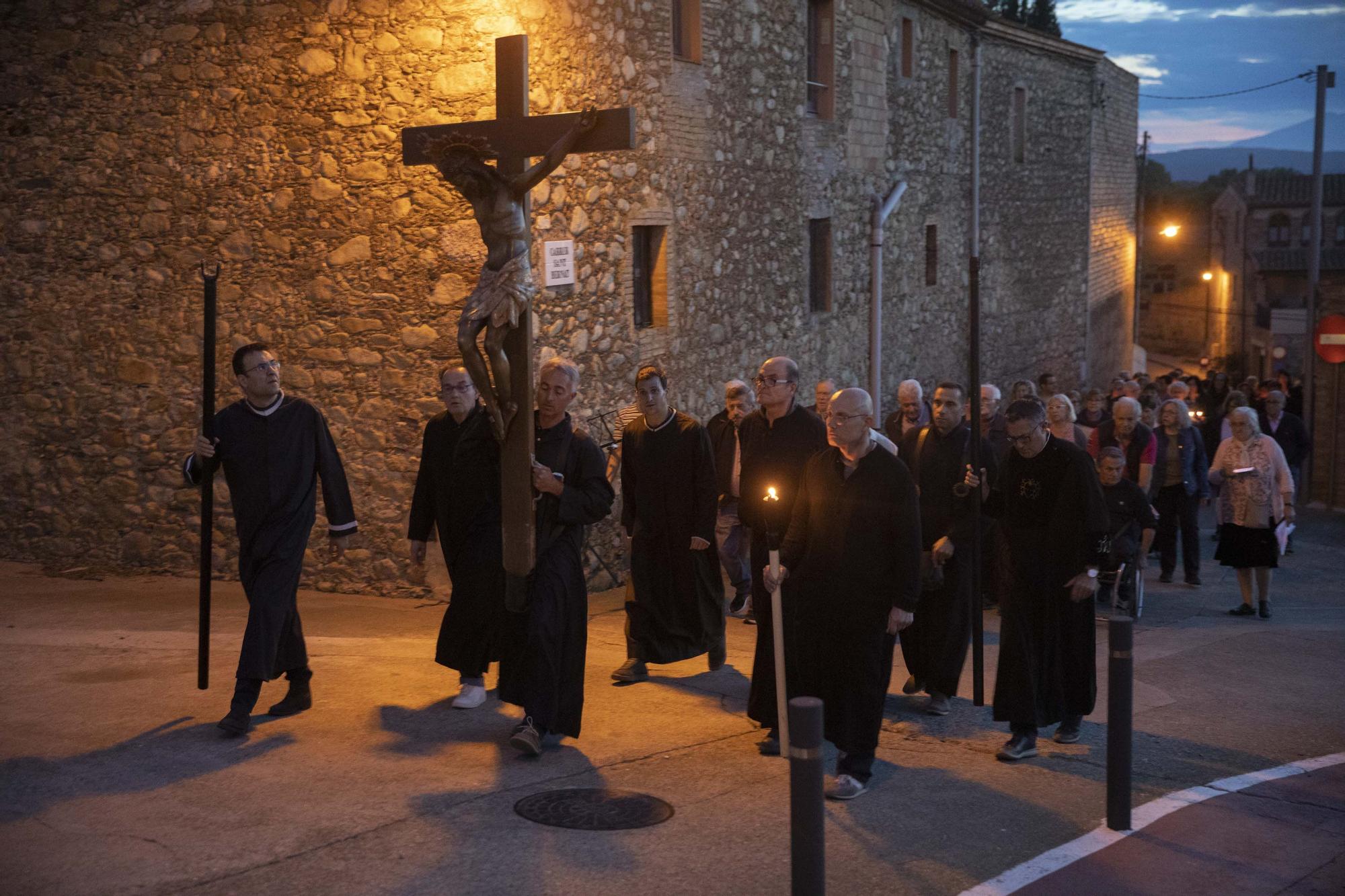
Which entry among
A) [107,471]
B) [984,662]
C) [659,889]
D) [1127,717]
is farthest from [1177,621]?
[107,471]

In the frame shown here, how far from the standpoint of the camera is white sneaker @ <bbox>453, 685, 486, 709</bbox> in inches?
289

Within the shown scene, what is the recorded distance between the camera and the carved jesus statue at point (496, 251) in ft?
20.7

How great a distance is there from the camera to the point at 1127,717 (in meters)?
5.77

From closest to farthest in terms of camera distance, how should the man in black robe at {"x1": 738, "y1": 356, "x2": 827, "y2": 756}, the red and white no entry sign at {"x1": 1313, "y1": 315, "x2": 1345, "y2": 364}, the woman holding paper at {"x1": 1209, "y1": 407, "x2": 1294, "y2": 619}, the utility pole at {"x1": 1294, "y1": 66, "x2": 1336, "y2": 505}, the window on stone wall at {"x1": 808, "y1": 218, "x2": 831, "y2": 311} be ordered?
the man in black robe at {"x1": 738, "y1": 356, "x2": 827, "y2": 756}
the woman holding paper at {"x1": 1209, "y1": 407, "x2": 1294, "y2": 619}
the window on stone wall at {"x1": 808, "y1": 218, "x2": 831, "y2": 311}
the red and white no entry sign at {"x1": 1313, "y1": 315, "x2": 1345, "y2": 364}
the utility pole at {"x1": 1294, "y1": 66, "x2": 1336, "y2": 505}

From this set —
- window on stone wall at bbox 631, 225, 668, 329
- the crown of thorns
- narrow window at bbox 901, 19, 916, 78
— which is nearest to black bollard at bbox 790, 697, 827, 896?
the crown of thorns

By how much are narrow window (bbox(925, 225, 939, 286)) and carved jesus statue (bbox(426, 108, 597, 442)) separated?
1497 centimetres

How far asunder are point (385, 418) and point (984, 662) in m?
4.61

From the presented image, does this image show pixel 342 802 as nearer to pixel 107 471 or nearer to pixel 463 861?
pixel 463 861

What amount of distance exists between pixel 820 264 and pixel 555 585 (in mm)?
10327

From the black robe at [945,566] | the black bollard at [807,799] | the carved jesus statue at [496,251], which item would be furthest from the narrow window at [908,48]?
the black bollard at [807,799]

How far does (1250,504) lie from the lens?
442 inches

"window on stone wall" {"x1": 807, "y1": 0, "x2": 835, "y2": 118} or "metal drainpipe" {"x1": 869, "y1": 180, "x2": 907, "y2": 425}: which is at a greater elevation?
"window on stone wall" {"x1": 807, "y1": 0, "x2": 835, "y2": 118}

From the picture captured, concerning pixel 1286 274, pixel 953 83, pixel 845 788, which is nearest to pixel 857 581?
pixel 845 788

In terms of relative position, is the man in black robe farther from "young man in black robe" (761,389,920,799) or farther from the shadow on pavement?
the shadow on pavement
